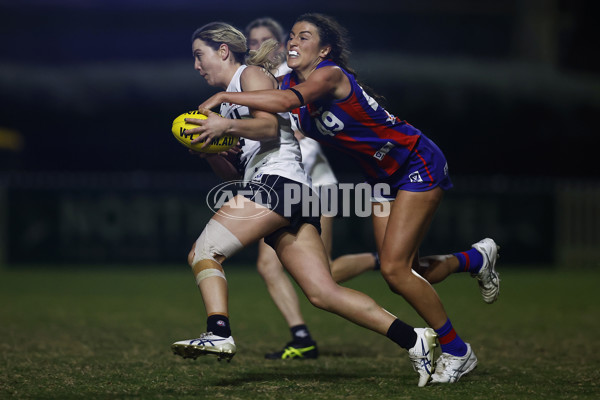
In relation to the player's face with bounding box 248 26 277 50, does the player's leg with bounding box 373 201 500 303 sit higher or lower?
lower

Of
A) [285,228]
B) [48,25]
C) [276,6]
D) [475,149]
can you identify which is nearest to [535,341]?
[285,228]

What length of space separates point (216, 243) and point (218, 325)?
0.47 m

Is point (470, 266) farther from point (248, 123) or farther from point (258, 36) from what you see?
Answer: point (258, 36)

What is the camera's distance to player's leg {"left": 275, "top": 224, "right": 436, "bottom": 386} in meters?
4.70

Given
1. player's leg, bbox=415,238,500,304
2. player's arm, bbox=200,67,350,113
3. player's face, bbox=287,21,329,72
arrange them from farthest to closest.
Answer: player's leg, bbox=415,238,500,304 → player's face, bbox=287,21,329,72 → player's arm, bbox=200,67,350,113

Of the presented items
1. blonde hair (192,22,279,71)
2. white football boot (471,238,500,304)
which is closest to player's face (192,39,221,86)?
blonde hair (192,22,279,71)

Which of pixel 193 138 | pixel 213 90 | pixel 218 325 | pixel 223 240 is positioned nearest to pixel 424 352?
pixel 218 325

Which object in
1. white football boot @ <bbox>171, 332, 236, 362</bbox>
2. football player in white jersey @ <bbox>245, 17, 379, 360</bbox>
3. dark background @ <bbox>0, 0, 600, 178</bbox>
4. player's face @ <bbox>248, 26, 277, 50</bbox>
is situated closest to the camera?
white football boot @ <bbox>171, 332, 236, 362</bbox>

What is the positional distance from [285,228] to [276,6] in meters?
21.8

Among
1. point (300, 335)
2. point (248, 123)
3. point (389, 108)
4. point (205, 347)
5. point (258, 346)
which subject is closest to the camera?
point (205, 347)

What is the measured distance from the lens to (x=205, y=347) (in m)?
4.36

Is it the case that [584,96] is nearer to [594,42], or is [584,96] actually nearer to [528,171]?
[528,171]

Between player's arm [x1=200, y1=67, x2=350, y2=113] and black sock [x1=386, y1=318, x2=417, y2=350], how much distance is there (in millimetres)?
1298

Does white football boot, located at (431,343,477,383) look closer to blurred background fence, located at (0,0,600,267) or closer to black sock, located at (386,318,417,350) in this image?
black sock, located at (386,318,417,350)
